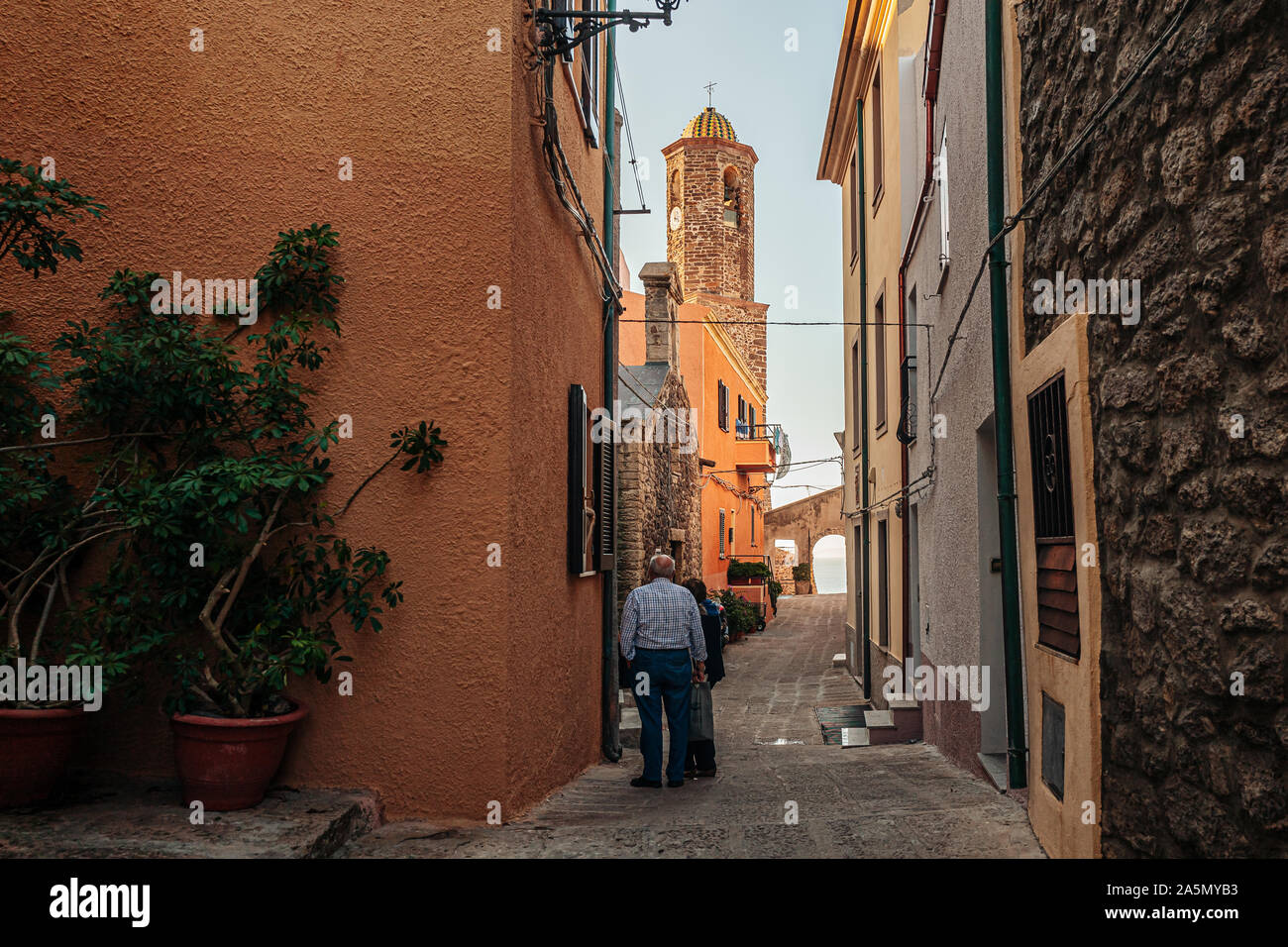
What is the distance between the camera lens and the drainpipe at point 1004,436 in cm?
507

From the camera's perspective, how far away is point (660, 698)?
698cm

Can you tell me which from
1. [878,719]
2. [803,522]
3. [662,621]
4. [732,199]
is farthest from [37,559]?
[732,199]

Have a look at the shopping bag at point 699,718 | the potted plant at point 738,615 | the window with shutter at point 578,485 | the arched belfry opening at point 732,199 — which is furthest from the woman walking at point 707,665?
the arched belfry opening at point 732,199

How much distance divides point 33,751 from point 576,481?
3554 millimetres

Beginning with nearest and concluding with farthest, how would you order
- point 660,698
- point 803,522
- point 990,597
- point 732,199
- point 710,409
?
point 990,597, point 660,698, point 710,409, point 732,199, point 803,522

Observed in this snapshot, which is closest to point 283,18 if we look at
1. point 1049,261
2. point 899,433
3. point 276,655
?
point 276,655

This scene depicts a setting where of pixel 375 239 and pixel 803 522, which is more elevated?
pixel 375 239

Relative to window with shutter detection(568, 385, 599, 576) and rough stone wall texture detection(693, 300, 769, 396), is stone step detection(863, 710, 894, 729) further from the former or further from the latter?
rough stone wall texture detection(693, 300, 769, 396)

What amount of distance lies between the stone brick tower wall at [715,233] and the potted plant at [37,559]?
33.4 m

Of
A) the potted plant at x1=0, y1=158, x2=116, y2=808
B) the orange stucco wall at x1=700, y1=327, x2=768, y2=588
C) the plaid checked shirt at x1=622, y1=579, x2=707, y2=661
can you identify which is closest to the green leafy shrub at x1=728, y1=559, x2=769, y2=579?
the orange stucco wall at x1=700, y1=327, x2=768, y2=588

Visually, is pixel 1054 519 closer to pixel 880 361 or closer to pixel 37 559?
pixel 37 559

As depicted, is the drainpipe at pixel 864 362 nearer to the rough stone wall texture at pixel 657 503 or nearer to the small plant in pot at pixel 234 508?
the rough stone wall texture at pixel 657 503

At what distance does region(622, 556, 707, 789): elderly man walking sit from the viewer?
6.85 m

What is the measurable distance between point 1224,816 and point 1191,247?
4.78ft
